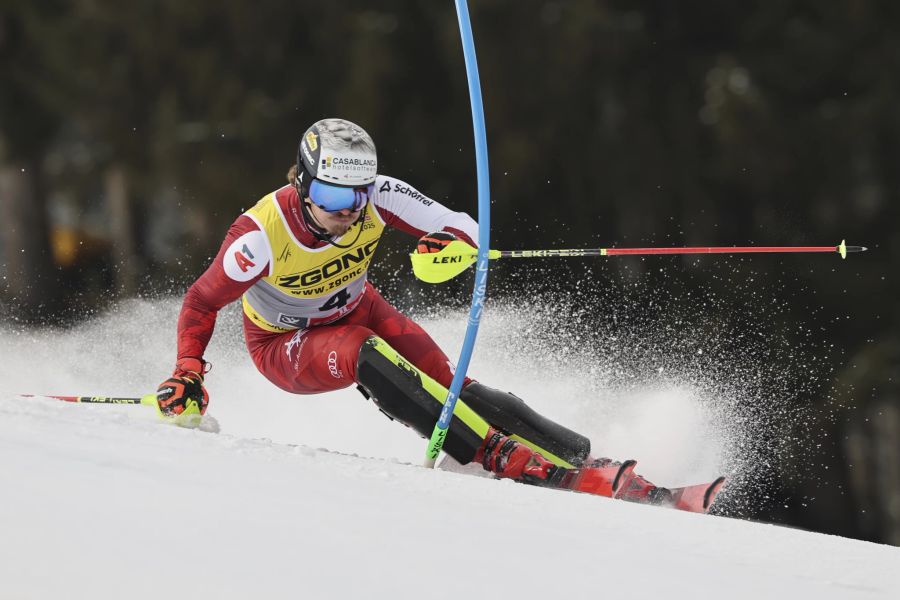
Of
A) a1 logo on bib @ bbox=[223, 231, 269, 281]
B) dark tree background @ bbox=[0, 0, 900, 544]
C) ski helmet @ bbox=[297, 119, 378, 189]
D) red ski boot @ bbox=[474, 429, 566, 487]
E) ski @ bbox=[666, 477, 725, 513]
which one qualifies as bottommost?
red ski boot @ bbox=[474, 429, 566, 487]

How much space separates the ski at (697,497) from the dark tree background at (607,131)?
222 inches

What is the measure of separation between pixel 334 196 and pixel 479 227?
58 cm

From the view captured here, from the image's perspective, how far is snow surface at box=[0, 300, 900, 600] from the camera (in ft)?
7.65

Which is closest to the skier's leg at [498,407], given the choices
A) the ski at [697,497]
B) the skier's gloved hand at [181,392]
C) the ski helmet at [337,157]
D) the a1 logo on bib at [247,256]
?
the ski at [697,497]

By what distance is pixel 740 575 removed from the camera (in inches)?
109

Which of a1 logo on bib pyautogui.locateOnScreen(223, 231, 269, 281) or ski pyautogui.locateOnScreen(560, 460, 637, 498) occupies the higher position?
a1 logo on bib pyautogui.locateOnScreen(223, 231, 269, 281)

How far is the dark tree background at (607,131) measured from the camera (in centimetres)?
1047

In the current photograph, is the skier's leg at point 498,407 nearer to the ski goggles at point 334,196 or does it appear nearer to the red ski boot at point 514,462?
the red ski boot at point 514,462

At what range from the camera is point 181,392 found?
4.12m

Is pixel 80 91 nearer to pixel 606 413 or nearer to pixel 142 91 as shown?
pixel 142 91

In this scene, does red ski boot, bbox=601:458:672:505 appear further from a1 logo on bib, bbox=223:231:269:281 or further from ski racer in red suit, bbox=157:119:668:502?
a1 logo on bib, bbox=223:231:269:281

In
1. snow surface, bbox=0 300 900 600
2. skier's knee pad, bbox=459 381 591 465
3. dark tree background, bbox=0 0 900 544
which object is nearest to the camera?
snow surface, bbox=0 300 900 600

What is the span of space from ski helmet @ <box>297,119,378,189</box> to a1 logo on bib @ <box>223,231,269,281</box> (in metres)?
0.26

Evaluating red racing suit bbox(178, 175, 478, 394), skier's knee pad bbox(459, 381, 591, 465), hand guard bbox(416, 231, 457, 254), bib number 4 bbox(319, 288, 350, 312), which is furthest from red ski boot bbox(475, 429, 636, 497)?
bib number 4 bbox(319, 288, 350, 312)
